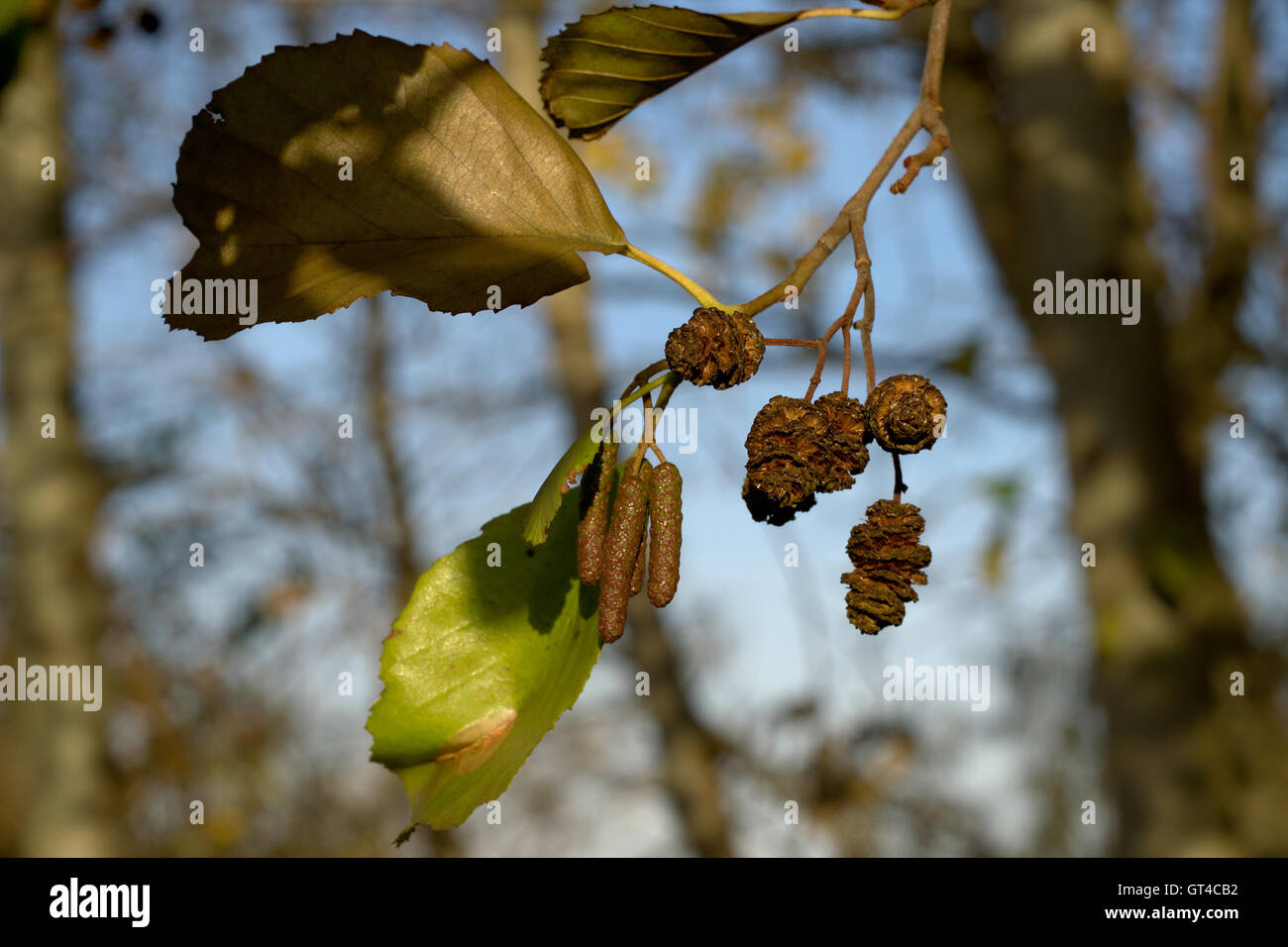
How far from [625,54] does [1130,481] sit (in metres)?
2.72

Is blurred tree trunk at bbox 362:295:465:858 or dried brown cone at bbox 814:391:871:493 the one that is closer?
dried brown cone at bbox 814:391:871:493

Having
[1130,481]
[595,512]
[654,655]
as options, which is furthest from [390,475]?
[595,512]

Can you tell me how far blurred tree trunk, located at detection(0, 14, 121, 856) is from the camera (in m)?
4.55

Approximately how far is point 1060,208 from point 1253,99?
1469mm

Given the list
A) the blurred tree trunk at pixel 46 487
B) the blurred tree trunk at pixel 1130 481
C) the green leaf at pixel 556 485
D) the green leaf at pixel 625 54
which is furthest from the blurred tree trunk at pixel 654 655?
the green leaf at pixel 556 485

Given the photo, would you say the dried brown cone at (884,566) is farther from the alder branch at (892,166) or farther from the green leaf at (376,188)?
the green leaf at (376,188)

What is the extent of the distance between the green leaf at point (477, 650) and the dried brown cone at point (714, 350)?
0.79 ft

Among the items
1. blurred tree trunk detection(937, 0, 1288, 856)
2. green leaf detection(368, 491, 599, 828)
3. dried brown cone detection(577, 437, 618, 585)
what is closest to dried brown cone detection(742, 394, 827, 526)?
dried brown cone detection(577, 437, 618, 585)

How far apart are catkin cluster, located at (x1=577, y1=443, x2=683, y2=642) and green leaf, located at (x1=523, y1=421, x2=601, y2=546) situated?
2cm

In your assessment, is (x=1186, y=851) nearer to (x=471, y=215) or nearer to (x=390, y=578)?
(x=471, y=215)

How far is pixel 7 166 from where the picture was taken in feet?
15.0

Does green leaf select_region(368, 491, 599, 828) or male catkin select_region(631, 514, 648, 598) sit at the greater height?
male catkin select_region(631, 514, 648, 598)

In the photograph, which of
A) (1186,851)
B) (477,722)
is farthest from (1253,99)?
(477,722)

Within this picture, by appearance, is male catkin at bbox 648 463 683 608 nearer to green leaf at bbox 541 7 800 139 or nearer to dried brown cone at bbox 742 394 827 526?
dried brown cone at bbox 742 394 827 526
